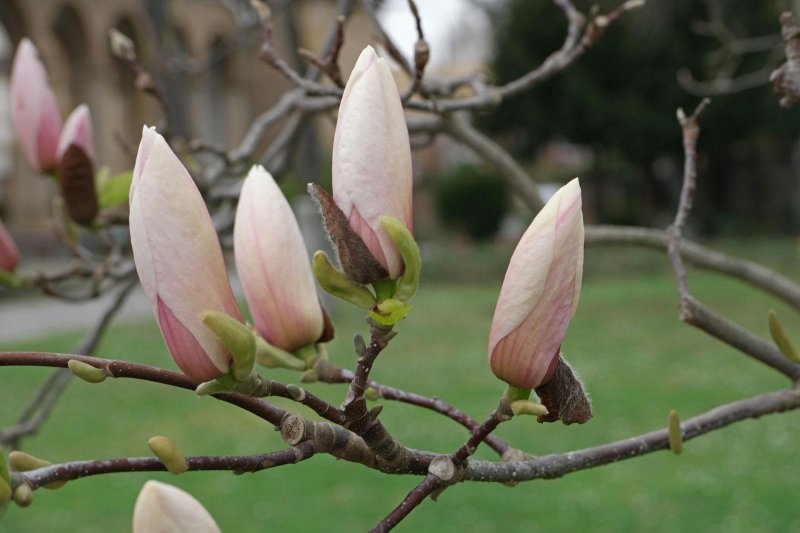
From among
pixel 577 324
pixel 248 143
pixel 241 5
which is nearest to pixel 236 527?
pixel 241 5

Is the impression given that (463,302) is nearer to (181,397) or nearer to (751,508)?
(181,397)

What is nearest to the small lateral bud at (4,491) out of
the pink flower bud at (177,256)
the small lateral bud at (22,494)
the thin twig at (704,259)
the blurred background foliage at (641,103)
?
the small lateral bud at (22,494)

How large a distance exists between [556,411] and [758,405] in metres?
0.41

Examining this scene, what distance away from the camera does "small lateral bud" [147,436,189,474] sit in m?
0.58

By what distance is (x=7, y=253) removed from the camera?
1.22 metres

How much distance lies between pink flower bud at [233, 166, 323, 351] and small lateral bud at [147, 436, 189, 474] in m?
0.13

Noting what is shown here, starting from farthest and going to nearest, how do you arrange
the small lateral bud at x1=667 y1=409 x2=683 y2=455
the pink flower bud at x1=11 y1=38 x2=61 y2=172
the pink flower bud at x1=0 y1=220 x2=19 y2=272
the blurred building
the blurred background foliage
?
the blurred building
the blurred background foliage
the pink flower bud at x1=11 y1=38 x2=61 y2=172
the pink flower bud at x1=0 y1=220 x2=19 y2=272
the small lateral bud at x1=667 y1=409 x2=683 y2=455

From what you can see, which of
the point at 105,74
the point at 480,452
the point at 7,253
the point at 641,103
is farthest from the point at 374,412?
the point at 105,74

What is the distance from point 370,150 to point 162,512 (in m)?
0.25

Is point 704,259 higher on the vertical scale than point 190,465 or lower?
lower

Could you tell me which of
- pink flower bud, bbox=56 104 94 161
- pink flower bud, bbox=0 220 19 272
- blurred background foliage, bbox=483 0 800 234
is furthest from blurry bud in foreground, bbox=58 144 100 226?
blurred background foliage, bbox=483 0 800 234

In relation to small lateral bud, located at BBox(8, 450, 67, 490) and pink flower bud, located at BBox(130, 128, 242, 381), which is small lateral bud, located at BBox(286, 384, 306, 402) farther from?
small lateral bud, located at BBox(8, 450, 67, 490)

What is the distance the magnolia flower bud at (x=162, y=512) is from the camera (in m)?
0.52

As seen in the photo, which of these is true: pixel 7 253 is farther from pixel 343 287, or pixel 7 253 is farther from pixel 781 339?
pixel 781 339
